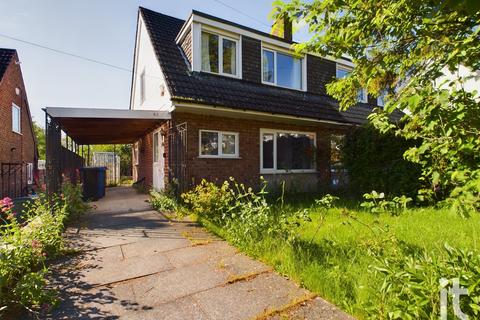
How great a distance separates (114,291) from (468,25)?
14.4 ft

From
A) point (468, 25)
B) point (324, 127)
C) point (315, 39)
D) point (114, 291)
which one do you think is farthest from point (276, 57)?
point (114, 291)

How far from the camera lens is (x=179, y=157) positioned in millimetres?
8234

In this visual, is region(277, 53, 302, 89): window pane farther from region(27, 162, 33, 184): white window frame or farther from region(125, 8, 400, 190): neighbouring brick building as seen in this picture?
region(27, 162, 33, 184): white window frame

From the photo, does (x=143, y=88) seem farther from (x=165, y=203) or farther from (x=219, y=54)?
(x=165, y=203)

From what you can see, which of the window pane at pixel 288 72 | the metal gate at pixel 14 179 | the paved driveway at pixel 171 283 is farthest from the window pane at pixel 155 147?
the metal gate at pixel 14 179

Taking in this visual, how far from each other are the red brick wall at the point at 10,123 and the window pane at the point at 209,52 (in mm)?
10646

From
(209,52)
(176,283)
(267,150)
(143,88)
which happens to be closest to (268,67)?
(209,52)

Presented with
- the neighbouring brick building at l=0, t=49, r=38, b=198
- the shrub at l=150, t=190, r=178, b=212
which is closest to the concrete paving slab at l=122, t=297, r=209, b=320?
the shrub at l=150, t=190, r=178, b=212

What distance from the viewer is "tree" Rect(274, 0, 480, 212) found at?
7.05ft

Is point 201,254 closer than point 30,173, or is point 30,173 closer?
point 201,254

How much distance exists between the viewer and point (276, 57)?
446 inches

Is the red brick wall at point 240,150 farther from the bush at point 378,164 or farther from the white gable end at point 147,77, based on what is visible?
the bush at point 378,164

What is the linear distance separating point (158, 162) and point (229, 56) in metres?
4.70

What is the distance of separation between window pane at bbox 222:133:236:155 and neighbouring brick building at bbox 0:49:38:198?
A: 10.4 meters
